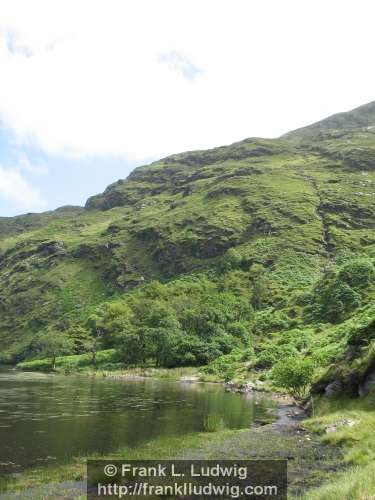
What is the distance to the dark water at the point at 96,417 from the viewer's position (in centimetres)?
3797

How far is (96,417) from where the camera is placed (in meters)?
52.9

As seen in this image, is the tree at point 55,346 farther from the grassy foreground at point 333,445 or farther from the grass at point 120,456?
the grass at point 120,456

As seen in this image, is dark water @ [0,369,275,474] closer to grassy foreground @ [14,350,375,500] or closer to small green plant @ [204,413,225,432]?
small green plant @ [204,413,225,432]

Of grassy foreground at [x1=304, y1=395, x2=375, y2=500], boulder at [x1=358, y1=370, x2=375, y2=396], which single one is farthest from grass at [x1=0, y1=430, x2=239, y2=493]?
boulder at [x1=358, y1=370, x2=375, y2=396]

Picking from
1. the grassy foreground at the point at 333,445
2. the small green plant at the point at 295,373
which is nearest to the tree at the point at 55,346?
the small green plant at the point at 295,373

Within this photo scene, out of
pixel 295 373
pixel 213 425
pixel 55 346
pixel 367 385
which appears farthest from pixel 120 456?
pixel 55 346

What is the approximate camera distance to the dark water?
37969mm

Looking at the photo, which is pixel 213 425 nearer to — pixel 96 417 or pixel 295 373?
pixel 96 417

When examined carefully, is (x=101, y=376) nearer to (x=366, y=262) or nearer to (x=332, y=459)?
A: (x=366, y=262)

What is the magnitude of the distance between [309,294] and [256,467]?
141176 mm

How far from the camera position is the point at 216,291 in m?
199

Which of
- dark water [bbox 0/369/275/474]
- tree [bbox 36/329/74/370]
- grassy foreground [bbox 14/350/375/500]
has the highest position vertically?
grassy foreground [bbox 14/350/375/500]

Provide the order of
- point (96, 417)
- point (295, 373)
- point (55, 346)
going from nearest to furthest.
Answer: point (96, 417)
point (295, 373)
point (55, 346)

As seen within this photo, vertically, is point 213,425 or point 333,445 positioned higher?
point 333,445
